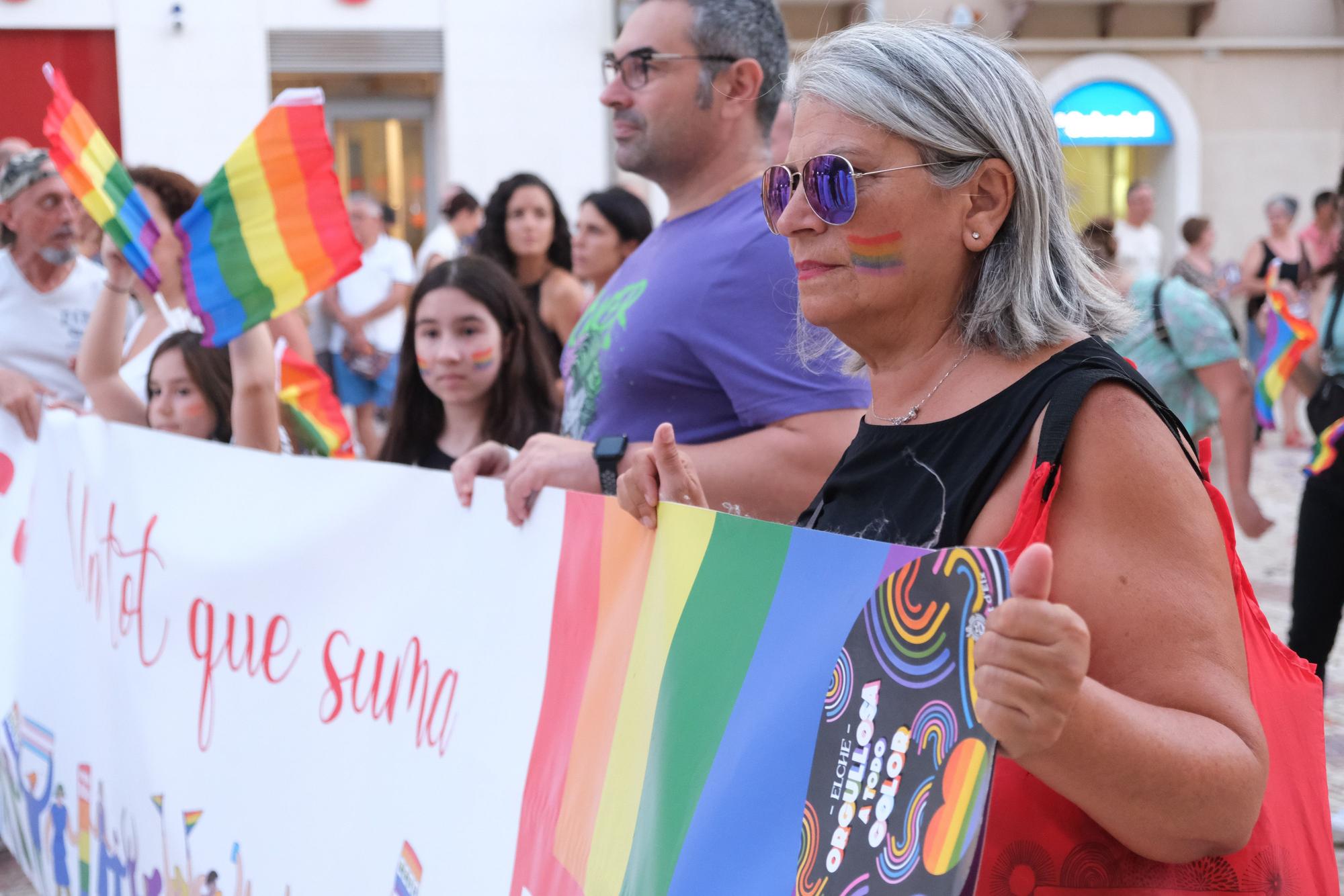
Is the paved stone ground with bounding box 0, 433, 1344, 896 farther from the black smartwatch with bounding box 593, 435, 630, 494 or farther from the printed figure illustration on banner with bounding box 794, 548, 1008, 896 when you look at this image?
the printed figure illustration on banner with bounding box 794, 548, 1008, 896

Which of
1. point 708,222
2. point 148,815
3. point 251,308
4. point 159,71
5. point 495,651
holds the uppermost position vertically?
point 159,71

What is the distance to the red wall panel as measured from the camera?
1441 cm

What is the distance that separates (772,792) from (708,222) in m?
1.36

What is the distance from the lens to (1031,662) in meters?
1.05

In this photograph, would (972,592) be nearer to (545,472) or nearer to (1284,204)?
(545,472)

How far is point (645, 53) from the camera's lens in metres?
2.69

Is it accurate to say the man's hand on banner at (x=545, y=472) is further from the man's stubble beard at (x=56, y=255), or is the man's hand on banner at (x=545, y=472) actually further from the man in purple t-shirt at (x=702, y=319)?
the man's stubble beard at (x=56, y=255)

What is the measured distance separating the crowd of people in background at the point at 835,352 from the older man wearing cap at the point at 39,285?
0.03 ft

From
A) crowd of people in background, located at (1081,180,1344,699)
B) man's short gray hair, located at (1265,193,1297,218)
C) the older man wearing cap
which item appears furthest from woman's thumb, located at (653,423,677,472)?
man's short gray hair, located at (1265,193,1297,218)

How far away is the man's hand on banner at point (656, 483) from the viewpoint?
6.01 feet

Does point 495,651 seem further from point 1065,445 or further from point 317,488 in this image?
point 1065,445

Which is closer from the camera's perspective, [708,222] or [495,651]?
[495,651]

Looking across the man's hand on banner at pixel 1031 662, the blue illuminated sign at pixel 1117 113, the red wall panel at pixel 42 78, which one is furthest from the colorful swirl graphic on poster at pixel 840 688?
the blue illuminated sign at pixel 1117 113

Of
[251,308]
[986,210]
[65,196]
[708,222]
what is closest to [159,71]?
[65,196]
